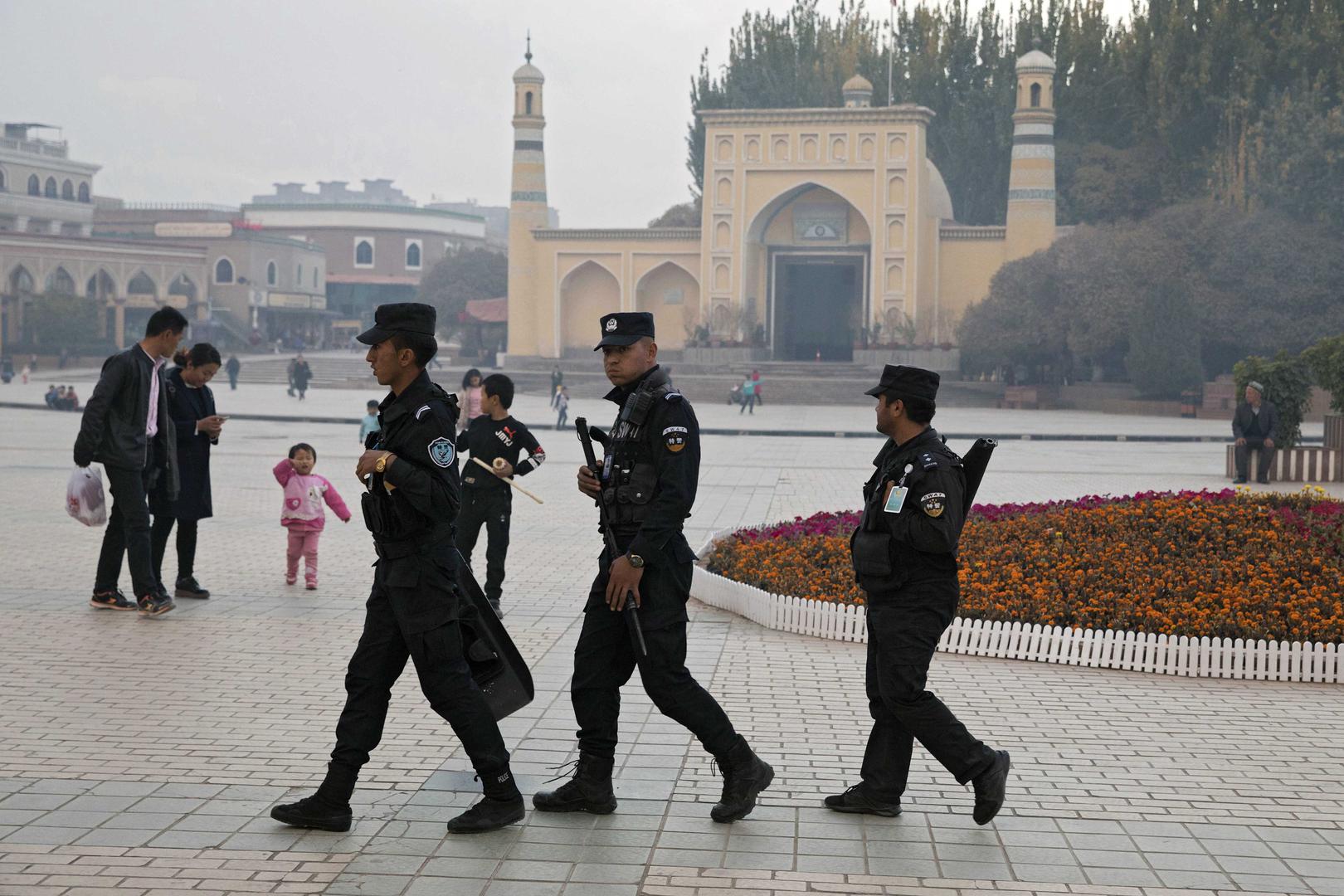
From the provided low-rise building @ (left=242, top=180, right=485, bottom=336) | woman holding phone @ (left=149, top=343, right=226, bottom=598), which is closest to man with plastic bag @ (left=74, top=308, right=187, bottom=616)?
woman holding phone @ (left=149, top=343, right=226, bottom=598)

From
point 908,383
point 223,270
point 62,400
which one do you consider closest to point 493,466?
point 908,383

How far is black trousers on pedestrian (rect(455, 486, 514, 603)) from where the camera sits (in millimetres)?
8734

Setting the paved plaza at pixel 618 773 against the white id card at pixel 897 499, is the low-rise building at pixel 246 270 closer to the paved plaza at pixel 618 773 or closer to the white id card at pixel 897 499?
the paved plaza at pixel 618 773

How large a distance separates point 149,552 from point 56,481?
8.84 meters

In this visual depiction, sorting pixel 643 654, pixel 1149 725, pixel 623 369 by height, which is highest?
pixel 623 369

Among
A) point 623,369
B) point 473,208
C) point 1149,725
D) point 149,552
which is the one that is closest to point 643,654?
point 623,369

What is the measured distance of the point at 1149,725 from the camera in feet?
20.8

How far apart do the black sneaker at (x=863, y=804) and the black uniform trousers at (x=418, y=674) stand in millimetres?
1179

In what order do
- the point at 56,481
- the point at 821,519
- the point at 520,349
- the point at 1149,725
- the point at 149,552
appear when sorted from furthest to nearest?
1. the point at 520,349
2. the point at 56,481
3. the point at 821,519
4. the point at 149,552
5. the point at 1149,725

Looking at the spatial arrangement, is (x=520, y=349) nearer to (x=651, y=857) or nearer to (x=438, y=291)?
(x=438, y=291)

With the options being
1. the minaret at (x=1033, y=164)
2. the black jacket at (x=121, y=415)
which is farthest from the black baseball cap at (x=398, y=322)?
the minaret at (x=1033, y=164)

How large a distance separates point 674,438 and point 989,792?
5.13 ft

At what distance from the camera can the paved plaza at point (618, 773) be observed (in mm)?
4406

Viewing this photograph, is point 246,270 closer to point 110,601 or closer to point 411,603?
point 110,601
